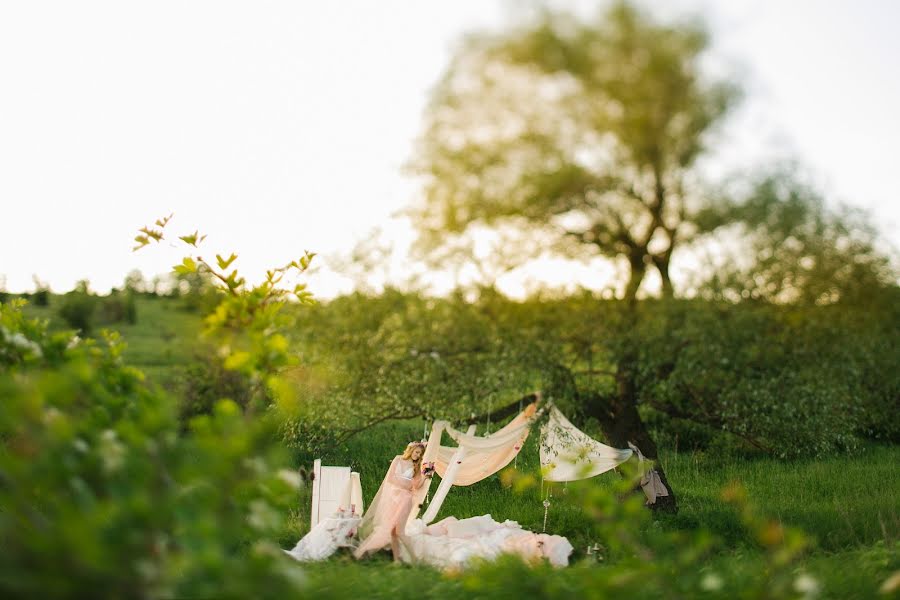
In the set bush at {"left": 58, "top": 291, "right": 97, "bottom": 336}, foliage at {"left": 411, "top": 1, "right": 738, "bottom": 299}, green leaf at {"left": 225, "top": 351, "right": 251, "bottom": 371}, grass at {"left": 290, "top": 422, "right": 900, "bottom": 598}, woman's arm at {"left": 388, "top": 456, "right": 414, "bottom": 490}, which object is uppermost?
foliage at {"left": 411, "top": 1, "right": 738, "bottom": 299}

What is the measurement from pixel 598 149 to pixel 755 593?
1069 cm

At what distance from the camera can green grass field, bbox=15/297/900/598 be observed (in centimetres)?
687

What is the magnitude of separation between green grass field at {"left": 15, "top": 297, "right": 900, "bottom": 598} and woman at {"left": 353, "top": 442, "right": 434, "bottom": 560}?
28 cm

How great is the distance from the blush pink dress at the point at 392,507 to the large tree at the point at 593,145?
325cm

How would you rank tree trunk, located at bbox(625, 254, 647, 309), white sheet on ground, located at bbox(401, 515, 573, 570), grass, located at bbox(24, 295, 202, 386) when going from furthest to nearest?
grass, located at bbox(24, 295, 202, 386) → tree trunk, located at bbox(625, 254, 647, 309) → white sheet on ground, located at bbox(401, 515, 573, 570)

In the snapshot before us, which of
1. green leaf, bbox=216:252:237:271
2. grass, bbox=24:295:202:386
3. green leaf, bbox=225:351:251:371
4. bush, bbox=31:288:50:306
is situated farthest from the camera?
bush, bbox=31:288:50:306

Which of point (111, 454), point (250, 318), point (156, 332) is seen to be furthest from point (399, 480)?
point (156, 332)

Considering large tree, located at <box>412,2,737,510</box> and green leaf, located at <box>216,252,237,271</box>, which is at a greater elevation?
large tree, located at <box>412,2,737,510</box>

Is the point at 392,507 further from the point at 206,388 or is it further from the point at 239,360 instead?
the point at 206,388

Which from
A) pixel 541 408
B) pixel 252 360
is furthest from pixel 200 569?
pixel 541 408

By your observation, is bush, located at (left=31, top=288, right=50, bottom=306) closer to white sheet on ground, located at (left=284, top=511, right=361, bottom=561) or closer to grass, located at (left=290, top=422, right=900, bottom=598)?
grass, located at (left=290, top=422, right=900, bottom=598)

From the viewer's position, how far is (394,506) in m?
11.7

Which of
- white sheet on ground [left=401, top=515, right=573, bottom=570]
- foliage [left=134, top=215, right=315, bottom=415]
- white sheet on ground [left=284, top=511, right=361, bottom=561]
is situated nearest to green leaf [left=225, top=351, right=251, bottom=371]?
foliage [left=134, top=215, right=315, bottom=415]

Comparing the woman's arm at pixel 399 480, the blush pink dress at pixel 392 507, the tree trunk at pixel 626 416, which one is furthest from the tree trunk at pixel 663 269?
the woman's arm at pixel 399 480
